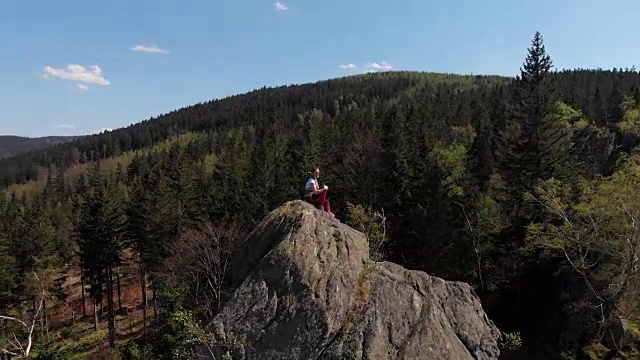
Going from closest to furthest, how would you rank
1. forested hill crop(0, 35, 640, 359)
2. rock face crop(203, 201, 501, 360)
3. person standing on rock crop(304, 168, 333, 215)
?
rock face crop(203, 201, 501, 360)
person standing on rock crop(304, 168, 333, 215)
forested hill crop(0, 35, 640, 359)

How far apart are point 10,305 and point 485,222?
47.1 metres

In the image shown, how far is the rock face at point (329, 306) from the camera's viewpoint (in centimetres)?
1533

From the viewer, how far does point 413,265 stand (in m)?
40.5

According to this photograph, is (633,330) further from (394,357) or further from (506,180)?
(506,180)

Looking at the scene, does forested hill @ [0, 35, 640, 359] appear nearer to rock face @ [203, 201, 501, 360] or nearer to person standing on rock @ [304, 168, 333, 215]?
rock face @ [203, 201, 501, 360]

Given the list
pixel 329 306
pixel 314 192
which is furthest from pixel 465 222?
pixel 329 306

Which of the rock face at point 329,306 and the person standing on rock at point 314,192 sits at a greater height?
the person standing on rock at point 314,192

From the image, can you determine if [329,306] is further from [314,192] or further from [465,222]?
[465,222]

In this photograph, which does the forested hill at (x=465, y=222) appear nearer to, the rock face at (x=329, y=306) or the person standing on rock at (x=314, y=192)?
the rock face at (x=329, y=306)

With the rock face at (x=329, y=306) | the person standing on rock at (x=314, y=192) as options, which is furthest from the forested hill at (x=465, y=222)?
the person standing on rock at (x=314, y=192)

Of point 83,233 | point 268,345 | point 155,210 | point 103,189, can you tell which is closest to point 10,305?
point 83,233

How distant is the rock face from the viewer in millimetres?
15328

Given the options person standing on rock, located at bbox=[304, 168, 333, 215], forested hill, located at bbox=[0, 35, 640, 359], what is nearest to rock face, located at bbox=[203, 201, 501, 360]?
person standing on rock, located at bbox=[304, 168, 333, 215]

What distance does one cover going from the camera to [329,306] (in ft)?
51.3
